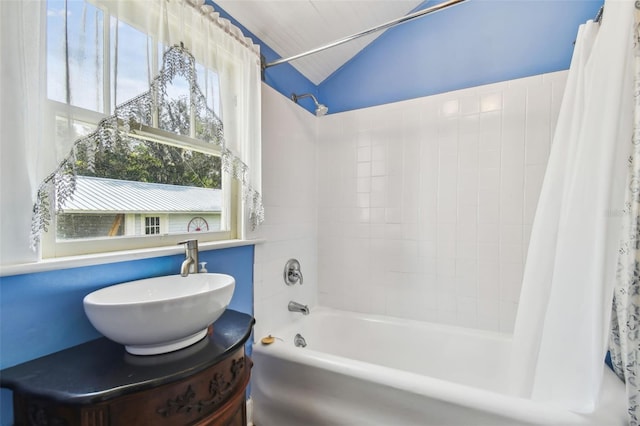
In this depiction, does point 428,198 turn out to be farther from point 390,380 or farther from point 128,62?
point 128,62

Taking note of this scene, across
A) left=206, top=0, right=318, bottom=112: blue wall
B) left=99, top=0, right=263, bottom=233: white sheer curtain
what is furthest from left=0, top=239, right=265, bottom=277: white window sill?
left=206, top=0, right=318, bottom=112: blue wall

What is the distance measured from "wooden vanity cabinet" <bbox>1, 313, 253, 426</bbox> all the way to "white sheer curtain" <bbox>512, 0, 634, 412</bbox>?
1177 mm

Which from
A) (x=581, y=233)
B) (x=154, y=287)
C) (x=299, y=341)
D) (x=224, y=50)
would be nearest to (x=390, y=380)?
(x=299, y=341)

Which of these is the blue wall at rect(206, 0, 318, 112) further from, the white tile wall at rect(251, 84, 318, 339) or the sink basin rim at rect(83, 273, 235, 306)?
the sink basin rim at rect(83, 273, 235, 306)

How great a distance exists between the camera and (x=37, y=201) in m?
0.79

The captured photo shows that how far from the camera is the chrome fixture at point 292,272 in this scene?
1.98m

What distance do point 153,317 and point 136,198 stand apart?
2.02 ft

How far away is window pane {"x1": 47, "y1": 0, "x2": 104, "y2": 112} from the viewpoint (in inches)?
32.3

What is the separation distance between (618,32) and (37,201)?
1934 millimetres

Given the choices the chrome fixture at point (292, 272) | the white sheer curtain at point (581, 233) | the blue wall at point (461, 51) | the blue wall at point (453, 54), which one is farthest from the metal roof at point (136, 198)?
the white sheer curtain at point (581, 233)

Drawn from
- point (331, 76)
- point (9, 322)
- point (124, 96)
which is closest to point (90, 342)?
point (9, 322)

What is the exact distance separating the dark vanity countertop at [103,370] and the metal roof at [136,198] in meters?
0.46

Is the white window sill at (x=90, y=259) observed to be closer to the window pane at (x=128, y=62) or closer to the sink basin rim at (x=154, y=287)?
the sink basin rim at (x=154, y=287)

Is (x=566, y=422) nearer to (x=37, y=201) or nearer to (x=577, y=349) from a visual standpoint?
(x=577, y=349)
